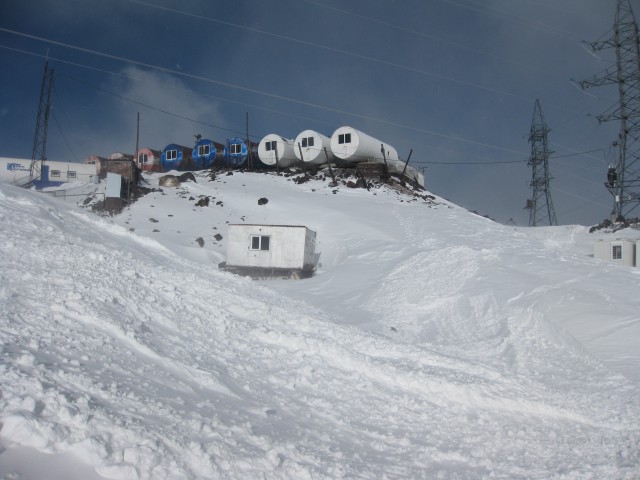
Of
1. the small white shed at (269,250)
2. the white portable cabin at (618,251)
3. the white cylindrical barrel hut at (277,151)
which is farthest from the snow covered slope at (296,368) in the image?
the white cylindrical barrel hut at (277,151)

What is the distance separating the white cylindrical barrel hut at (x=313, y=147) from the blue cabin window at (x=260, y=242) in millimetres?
21116

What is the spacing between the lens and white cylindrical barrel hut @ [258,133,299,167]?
43.0m

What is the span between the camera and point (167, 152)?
48.3m

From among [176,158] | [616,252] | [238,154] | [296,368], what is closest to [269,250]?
[296,368]

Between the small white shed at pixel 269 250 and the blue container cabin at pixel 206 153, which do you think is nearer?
the small white shed at pixel 269 250

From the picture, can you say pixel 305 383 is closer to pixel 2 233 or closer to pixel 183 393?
pixel 183 393

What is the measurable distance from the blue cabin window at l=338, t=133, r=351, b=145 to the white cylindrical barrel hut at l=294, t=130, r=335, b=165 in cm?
131

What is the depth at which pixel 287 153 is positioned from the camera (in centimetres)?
4309

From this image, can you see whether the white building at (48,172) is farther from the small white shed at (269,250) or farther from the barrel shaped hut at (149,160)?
the small white shed at (269,250)

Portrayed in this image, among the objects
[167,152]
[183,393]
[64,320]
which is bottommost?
[183,393]

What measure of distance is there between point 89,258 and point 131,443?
6819 mm

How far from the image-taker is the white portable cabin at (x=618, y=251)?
2397 centimetres

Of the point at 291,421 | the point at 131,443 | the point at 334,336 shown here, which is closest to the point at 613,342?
the point at 334,336

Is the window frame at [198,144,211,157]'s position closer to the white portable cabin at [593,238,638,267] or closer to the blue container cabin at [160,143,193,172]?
the blue container cabin at [160,143,193,172]
